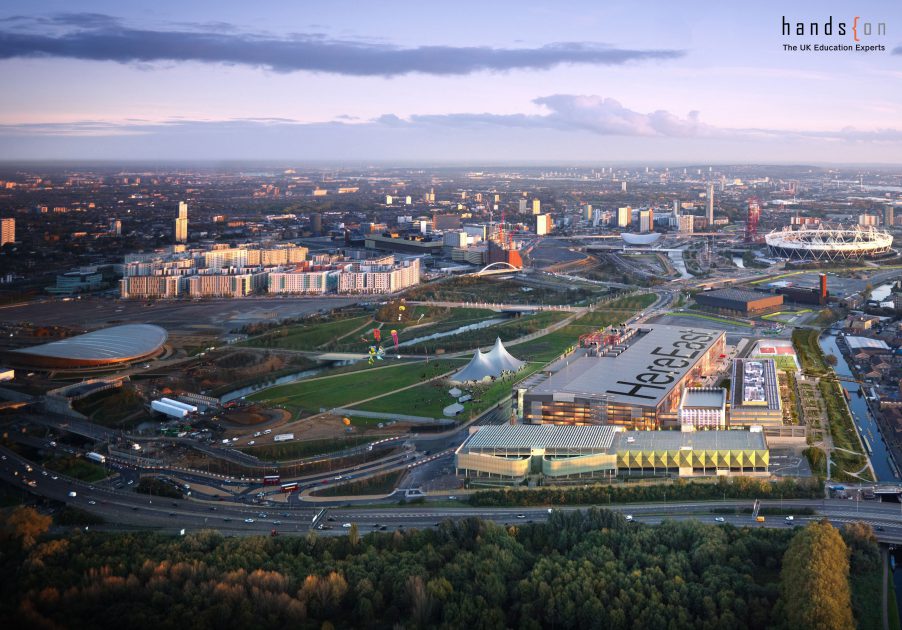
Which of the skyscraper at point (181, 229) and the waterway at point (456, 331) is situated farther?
the skyscraper at point (181, 229)

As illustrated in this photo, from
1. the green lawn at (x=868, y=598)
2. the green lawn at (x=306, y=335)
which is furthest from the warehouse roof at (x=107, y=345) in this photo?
the green lawn at (x=868, y=598)

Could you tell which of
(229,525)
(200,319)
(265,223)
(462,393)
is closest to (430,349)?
(462,393)

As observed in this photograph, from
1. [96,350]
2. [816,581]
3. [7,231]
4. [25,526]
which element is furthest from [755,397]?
[7,231]

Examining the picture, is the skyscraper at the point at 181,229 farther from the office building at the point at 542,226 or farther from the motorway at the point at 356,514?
the motorway at the point at 356,514

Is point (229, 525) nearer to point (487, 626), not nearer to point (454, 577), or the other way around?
point (454, 577)

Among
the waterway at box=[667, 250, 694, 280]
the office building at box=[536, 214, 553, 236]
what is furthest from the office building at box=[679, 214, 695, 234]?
the waterway at box=[667, 250, 694, 280]

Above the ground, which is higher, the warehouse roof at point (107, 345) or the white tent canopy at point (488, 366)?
the warehouse roof at point (107, 345)

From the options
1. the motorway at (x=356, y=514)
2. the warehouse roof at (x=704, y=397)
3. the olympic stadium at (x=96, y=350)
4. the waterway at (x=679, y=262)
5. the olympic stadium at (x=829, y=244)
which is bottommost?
the motorway at (x=356, y=514)
